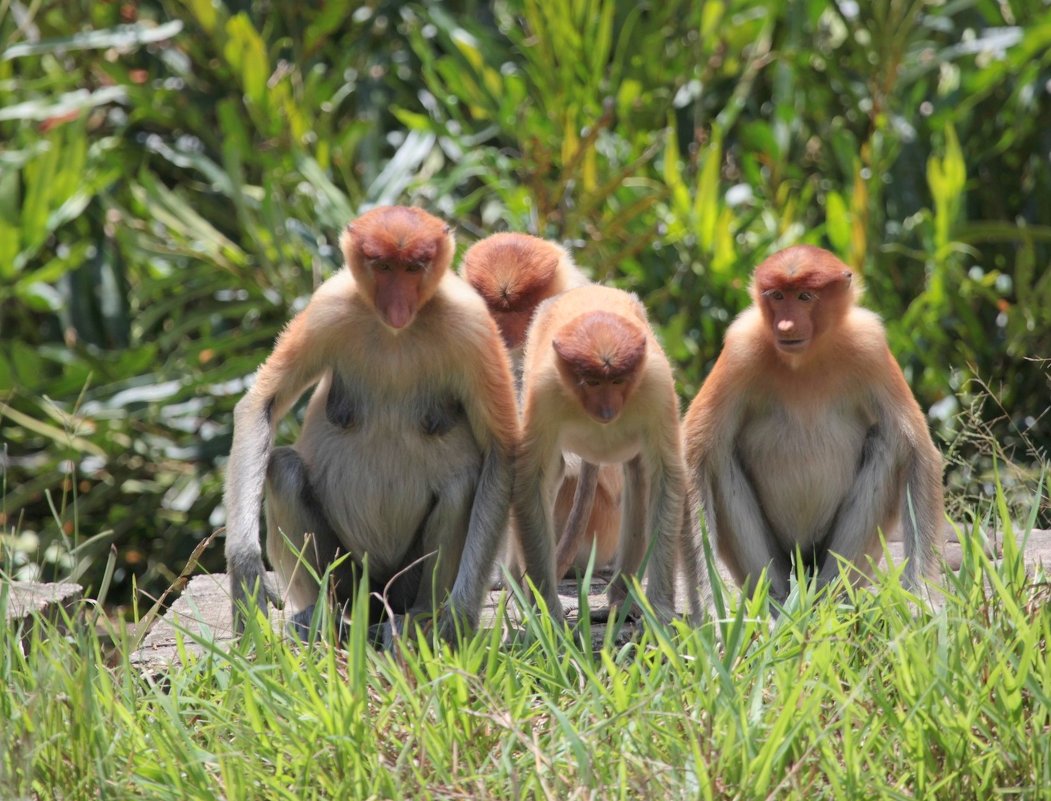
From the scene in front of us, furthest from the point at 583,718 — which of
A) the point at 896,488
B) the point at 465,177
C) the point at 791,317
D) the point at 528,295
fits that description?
the point at 465,177

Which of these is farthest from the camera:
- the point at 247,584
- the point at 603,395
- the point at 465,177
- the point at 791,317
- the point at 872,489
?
the point at 465,177

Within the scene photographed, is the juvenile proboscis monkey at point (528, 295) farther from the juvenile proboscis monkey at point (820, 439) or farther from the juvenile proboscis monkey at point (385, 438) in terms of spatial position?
the juvenile proboscis monkey at point (385, 438)

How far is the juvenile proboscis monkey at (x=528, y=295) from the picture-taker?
4.54 m

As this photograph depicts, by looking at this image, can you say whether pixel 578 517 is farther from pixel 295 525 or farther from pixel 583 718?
pixel 583 718

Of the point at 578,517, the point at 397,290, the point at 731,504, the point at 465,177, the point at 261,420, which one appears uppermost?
the point at 397,290

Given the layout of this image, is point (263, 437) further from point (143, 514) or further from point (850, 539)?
point (143, 514)

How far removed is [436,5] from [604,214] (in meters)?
1.46

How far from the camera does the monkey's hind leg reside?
3.99 m

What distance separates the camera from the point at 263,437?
3920 mm

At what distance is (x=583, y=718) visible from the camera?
10.0 ft

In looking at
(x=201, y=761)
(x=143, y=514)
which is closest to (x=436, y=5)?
(x=143, y=514)

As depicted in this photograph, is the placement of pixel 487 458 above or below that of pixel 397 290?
below

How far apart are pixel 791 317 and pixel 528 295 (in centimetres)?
91

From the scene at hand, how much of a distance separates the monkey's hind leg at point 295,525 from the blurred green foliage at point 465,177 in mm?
2622
